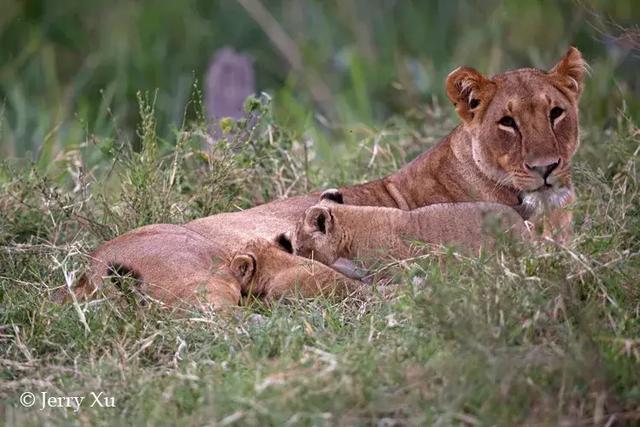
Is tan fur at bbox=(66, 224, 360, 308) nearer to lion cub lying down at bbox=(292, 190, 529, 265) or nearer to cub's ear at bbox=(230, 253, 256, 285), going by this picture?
cub's ear at bbox=(230, 253, 256, 285)

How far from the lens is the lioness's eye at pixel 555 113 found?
5.96 meters

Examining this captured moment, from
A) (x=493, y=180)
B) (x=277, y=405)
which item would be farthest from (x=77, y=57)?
(x=277, y=405)

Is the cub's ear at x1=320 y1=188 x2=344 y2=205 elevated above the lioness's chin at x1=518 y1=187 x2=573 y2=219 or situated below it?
below

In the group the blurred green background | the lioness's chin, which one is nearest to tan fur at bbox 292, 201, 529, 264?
the lioness's chin

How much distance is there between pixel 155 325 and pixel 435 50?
241 inches

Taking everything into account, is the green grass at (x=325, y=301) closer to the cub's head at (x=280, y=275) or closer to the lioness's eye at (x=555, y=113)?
the cub's head at (x=280, y=275)

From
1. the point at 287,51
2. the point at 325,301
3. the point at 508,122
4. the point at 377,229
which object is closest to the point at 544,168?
the point at 508,122

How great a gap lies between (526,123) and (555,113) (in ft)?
0.58

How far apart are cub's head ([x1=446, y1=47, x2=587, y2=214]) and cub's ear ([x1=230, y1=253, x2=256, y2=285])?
48.6 inches

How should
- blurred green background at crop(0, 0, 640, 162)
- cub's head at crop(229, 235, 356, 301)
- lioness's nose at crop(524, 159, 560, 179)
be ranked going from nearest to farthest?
cub's head at crop(229, 235, 356, 301)
lioness's nose at crop(524, 159, 560, 179)
blurred green background at crop(0, 0, 640, 162)

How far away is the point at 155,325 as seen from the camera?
519cm

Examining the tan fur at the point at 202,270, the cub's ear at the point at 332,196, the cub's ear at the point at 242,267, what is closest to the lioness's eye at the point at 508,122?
the cub's ear at the point at 332,196

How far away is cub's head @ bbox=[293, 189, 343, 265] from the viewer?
Answer: 5.91 m

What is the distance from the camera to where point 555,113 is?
598 cm
